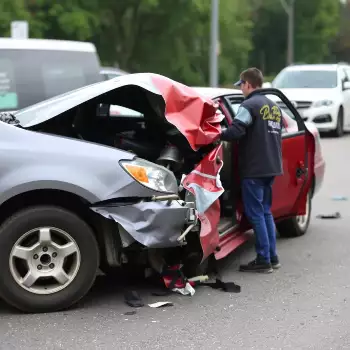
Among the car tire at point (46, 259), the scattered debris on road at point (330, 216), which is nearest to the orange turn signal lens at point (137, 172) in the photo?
the car tire at point (46, 259)

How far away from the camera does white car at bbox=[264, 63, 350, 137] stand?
18.4 meters

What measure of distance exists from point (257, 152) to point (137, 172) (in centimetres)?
128

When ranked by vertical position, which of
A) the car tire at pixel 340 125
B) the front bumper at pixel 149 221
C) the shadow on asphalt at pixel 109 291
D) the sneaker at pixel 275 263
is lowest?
the car tire at pixel 340 125

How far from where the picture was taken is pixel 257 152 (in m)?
6.05

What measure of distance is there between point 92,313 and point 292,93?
1433cm

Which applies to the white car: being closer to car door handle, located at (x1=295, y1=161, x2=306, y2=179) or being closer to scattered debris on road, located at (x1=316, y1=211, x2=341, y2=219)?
scattered debris on road, located at (x1=316, y1=211, x2=341, y2=219)

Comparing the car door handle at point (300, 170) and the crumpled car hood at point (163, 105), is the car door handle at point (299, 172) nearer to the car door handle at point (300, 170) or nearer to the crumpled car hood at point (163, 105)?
the car door handle at point (300, 170)

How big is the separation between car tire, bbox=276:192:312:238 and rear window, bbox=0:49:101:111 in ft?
9.60

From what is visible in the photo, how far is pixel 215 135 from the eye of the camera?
18.5ft

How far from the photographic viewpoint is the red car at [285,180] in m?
6.29

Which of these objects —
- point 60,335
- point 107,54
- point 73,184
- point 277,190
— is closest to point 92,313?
point 60,335

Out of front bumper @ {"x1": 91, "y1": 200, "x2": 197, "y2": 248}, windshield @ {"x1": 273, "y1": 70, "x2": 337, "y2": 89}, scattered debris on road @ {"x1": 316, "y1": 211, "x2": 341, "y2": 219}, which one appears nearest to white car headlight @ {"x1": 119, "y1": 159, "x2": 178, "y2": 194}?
front bumper @ {"x1": 91, "y1": 200, "x2": 197, "y2": 248}

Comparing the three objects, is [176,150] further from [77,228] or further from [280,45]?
[280,45]

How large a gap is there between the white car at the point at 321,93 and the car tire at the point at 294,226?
33.6ft
